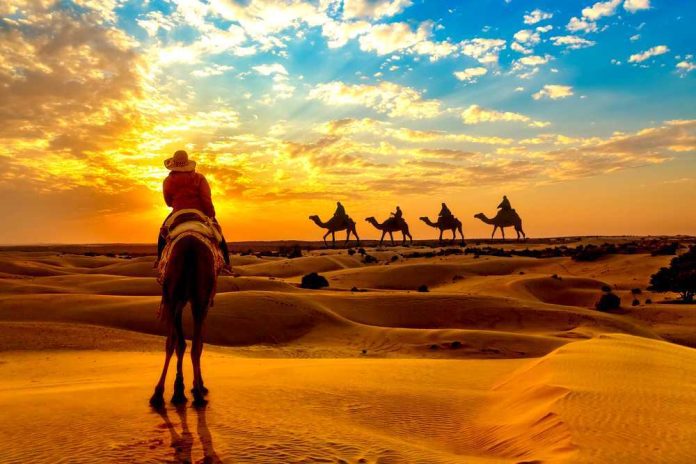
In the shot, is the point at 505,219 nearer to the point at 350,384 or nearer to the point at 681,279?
the point at 681,279

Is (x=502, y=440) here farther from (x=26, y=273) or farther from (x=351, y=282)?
(x=26, y=273)

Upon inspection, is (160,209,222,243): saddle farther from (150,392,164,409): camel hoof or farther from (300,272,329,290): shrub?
(300,272,329,290): shrub

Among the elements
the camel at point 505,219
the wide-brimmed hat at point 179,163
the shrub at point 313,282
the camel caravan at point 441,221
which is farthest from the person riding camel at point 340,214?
the wide-brimmed hat at point 179,163

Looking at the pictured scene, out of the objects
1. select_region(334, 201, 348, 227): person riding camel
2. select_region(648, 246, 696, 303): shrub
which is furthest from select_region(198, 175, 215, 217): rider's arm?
select_region(334, 201, 348, 227): person riding camel

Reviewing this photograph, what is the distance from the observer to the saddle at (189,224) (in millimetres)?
6770

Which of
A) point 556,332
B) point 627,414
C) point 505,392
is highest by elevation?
point 627,414

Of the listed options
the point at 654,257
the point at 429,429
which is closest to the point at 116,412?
the point at 429,429

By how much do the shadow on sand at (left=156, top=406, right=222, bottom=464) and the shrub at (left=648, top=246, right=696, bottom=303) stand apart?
27.8 meters

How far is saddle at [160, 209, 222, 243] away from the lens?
6770 mm

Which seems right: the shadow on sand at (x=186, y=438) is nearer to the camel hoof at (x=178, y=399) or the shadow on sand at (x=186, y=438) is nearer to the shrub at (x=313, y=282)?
the camel hoof at (x=178, y=399)

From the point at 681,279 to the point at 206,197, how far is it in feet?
89.6

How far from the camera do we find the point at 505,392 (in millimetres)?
8086

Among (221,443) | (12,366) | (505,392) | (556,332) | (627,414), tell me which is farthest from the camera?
(556,332)

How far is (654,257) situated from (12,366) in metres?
40.7
